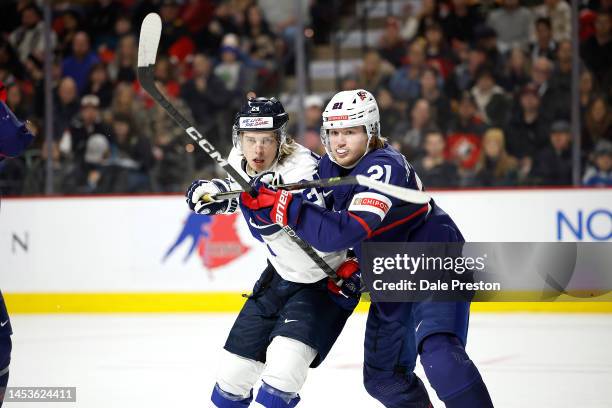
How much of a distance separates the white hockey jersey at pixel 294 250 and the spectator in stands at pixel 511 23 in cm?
500

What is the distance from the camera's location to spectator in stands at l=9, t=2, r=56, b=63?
27.1 feet

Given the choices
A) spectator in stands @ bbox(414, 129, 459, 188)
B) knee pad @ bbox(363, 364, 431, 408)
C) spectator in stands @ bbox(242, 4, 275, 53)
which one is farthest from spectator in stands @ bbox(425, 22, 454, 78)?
knee pad @ bbox(363, 364, 431, 408)

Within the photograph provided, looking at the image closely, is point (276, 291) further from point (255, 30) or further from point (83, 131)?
point (255, 30)

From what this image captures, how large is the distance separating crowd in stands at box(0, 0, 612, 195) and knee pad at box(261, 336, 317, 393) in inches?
167

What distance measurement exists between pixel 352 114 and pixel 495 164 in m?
4.32

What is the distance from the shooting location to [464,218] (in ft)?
23.0

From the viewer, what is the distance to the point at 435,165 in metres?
7.45

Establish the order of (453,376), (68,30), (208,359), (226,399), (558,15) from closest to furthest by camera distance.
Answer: (453,376) → (226,399) → (208,359) → (558,15) → (68,30)

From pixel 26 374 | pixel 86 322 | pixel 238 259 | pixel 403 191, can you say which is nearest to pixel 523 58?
pixel 238 259

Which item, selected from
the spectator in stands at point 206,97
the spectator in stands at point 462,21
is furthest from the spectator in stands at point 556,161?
the spectator in stands at point 206,97

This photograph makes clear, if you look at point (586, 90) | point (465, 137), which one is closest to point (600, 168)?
point (586, 90)

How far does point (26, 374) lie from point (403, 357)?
251cm

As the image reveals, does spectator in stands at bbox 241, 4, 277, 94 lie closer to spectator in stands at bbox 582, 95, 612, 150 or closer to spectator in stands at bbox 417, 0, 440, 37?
spectator in stands at bbox 417, 0, 440, 37

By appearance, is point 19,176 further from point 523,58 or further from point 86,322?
point 523,58
